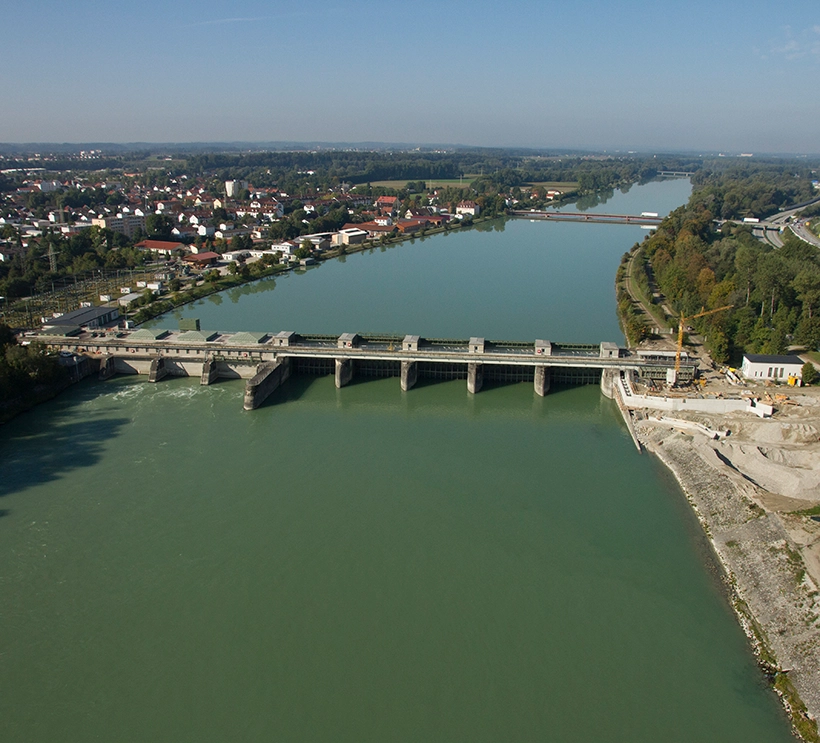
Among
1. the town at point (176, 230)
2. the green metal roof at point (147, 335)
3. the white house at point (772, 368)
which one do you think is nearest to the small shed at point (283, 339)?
the green metal roof at point (147, 335)

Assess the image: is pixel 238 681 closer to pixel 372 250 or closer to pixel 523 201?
pixel 372 250

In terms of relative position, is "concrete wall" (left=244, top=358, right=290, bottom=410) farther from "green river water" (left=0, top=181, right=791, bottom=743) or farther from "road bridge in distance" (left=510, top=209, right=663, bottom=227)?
"road bridge in distance" (left=510, top=209, right=663, bottom=227)

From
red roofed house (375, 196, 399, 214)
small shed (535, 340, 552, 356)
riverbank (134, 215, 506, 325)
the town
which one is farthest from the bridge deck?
→ red roofed house (375, 196, 399, 214)

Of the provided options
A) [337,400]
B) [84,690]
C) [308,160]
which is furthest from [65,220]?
[308,160]

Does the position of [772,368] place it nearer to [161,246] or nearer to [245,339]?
[245,339]

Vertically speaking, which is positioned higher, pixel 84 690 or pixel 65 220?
pixel 65 220

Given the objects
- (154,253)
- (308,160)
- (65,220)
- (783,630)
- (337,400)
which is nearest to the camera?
(783,630)

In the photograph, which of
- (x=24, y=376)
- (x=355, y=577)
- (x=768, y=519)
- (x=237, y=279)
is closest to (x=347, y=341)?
(x=24, y=376)
